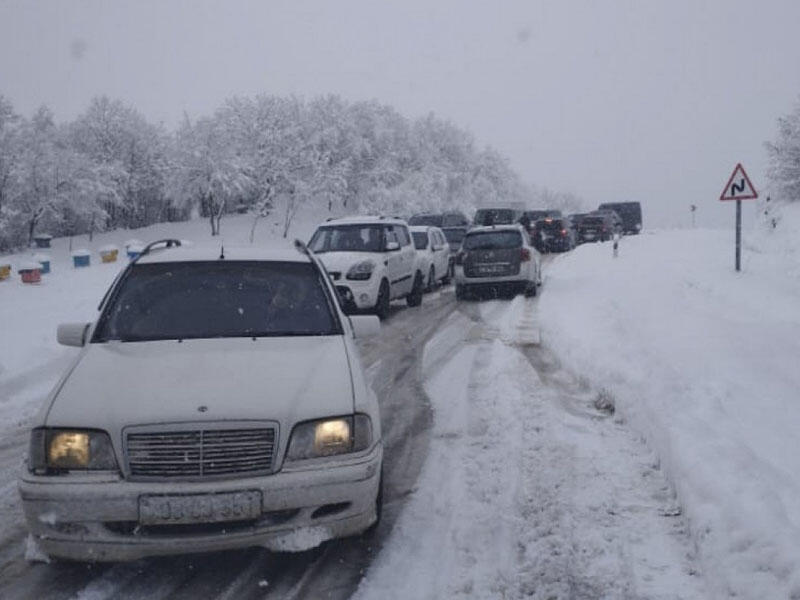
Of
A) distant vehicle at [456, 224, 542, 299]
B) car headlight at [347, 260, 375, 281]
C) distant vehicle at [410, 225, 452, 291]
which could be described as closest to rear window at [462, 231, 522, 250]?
distant vehicle at [456, 224, 542, 299]

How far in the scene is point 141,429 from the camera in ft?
11.7

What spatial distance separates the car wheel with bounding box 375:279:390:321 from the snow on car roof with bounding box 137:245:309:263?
807 centimetres

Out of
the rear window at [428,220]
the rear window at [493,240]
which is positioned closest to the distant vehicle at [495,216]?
the rear window at [428,220]

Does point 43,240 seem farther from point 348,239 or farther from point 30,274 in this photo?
point 348,239

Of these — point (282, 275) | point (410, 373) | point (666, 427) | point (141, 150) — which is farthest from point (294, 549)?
point (141, 150)

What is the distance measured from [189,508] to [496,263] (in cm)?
1387

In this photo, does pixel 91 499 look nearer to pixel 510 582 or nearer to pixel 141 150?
pixel 510 582

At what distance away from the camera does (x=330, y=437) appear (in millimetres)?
3824

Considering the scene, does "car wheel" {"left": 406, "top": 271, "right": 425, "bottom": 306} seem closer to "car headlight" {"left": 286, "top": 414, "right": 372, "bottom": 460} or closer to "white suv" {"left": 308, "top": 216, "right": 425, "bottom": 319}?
"white suv" {"left": 308, "top": 216, "right": 425, "bottom": 319}

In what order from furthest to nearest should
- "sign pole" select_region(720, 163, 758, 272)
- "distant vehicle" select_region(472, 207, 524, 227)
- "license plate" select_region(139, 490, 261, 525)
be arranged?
"distant vehicle" select_region(472, 207, 524, 227) → "sign pole" select_region(720, 163, 758, 272) → "license plate" select_region(139, 490, 261, 525)

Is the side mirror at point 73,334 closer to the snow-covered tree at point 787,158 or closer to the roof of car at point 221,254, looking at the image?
the roof of car at point 221,254

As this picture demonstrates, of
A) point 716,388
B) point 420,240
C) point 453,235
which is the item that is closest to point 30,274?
point 420,240

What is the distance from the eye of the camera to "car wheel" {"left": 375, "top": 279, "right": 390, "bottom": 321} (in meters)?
13.9

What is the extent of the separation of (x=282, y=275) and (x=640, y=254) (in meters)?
23.8
